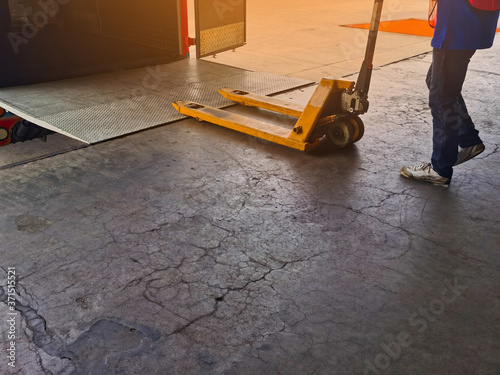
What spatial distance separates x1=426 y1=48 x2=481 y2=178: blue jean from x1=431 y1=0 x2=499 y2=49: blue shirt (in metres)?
0.07

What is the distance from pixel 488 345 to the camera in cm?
213

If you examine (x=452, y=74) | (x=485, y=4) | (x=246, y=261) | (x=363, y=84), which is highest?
(x=485, y=4)

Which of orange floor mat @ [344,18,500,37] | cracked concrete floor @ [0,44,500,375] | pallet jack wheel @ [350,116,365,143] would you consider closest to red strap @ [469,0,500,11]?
cracked concrete floor @ [0,44,500,375]

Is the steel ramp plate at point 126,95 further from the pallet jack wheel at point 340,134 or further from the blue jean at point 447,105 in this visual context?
the blue jean at point 447,105

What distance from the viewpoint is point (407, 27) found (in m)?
10.3

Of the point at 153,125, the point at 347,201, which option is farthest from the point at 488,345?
the point at 153,125

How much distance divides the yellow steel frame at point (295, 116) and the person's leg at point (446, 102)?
2.55 feet

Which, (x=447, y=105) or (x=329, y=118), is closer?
(x=447, y=105)

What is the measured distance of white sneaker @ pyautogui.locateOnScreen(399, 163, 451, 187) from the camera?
11.6 feet

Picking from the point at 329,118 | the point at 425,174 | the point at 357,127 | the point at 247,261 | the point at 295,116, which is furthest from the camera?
the point at 295,116

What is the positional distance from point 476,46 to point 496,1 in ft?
0.89

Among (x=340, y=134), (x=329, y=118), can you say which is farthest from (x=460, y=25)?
(x=340, y=134)

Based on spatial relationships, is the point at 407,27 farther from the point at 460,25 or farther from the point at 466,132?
the point at 460,25

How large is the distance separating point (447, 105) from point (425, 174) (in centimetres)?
51
